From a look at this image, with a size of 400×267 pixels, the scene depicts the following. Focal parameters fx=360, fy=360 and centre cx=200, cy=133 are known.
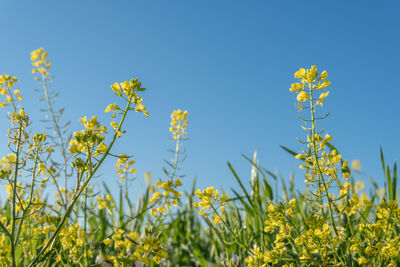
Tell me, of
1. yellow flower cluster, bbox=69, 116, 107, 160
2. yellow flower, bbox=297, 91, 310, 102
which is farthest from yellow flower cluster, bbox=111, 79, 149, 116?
yellow flower, bbox=297, 91, 310, 102

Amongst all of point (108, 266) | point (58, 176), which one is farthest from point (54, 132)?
point (108, 266)

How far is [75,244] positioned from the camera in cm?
224

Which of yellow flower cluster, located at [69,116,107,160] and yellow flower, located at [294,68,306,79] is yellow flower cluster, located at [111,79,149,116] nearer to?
yellow flower cluster, located at [69,116,107,160]

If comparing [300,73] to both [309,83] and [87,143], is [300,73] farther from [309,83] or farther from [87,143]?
[87,143]

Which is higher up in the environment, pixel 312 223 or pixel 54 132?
pixel 54 132

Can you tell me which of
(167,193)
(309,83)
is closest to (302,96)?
(309,83)

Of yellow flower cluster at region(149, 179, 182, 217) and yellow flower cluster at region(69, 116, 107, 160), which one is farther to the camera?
yellow flower cluster at region(149, 179, 182, 217)

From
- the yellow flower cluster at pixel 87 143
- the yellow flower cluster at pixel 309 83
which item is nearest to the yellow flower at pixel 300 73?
the yellow flower cluster at pixel 309 83

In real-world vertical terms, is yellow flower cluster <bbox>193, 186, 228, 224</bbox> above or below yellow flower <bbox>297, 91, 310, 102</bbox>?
below

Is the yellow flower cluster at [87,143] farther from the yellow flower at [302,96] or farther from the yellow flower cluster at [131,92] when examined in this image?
the yellow flower at [302,96]

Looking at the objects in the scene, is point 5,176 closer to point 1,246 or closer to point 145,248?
point 1,246

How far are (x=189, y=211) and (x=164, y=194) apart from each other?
4.80ft

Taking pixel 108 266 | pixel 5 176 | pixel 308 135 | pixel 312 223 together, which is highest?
pixel 308 135

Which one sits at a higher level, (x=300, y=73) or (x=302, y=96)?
(x=300, y=73)
